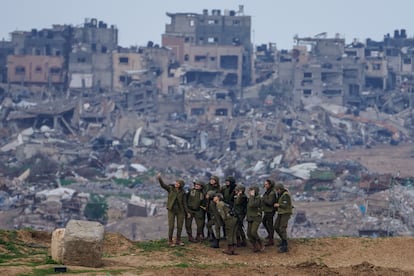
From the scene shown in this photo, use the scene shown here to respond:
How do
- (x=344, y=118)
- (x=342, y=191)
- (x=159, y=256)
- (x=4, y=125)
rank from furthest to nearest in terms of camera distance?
1. (x=344, y=118)
2. (x=4, y=125)
3. (x=342, y=191)
4. (x=159, y=256)

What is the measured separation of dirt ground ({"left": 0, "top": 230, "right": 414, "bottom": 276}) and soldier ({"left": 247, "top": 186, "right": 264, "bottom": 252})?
17 cm

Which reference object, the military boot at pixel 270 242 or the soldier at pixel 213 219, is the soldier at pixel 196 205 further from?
the military boot at pixel 270 242

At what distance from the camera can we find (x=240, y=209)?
→ 66.4 ft

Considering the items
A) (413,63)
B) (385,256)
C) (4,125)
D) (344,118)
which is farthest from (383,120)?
(385,256)

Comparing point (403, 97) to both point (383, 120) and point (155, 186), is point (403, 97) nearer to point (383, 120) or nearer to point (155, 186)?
point (383, 120)

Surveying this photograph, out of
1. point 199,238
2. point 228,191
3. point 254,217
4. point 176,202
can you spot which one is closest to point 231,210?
point 254,217

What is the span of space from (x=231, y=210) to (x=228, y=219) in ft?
0.98

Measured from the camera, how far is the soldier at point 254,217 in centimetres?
1988

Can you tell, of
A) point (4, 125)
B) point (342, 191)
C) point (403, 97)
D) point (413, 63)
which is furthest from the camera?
point (413, 63)

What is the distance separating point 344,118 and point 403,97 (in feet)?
26.6

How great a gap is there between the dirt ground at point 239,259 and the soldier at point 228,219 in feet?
0.59

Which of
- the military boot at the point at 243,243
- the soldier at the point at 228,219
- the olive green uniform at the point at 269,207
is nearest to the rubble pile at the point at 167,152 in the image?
the olive green uniform at the point at 269,207

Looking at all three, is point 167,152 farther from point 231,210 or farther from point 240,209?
point 231,210

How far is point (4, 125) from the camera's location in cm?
7181
